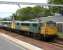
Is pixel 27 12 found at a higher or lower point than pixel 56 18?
lower

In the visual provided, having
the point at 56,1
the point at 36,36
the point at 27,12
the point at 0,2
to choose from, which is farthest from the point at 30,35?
the point at 27,12

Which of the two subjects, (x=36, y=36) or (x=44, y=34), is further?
(x=36, y=36)

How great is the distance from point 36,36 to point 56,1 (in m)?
44.4

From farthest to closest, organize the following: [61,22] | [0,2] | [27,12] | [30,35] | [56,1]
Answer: [27,12]
[56,1]
[61,22]
[0,2]
[30,35]

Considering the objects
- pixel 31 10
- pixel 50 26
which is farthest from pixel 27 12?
pixel 50 26

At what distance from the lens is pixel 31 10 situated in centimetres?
10844

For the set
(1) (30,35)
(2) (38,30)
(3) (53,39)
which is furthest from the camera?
(1) (30,35)

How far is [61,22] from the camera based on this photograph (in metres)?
43.9

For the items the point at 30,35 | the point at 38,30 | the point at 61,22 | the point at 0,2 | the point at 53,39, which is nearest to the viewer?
the point at 53,39

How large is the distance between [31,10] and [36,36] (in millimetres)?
76759

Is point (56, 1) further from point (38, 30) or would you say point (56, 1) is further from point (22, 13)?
point (38, 30)

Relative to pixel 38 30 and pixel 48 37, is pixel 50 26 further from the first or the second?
pixel 38 30

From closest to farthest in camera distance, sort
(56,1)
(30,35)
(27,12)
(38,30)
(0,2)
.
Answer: (38,30) < (30,35) < (0,2) < (56,1) < (27,12)

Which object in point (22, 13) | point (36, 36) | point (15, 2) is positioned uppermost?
point (15, 2)
